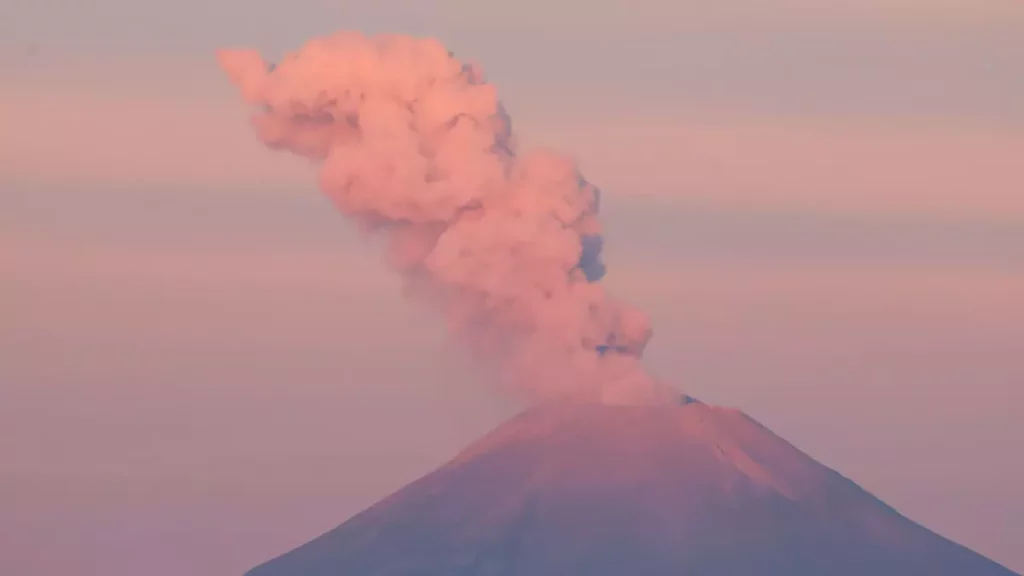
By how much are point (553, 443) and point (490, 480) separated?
14.2 feet

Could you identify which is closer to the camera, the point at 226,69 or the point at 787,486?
the point at 226,69

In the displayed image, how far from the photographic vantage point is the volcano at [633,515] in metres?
105

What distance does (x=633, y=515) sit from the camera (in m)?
108

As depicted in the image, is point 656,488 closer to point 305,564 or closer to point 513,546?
point 513,546

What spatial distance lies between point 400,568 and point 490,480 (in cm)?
628

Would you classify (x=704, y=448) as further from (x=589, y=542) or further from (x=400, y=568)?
(x=400, y=568)

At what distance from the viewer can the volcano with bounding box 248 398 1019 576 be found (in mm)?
105000

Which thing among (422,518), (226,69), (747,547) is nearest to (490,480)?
(422,518)

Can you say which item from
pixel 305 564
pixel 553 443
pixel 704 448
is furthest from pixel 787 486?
pixel 305 564

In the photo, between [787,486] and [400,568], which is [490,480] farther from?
[787,486]

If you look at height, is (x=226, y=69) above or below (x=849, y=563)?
above

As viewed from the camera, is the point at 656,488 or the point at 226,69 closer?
the point at 226,69

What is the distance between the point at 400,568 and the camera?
10581cm

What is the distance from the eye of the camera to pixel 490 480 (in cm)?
10931
